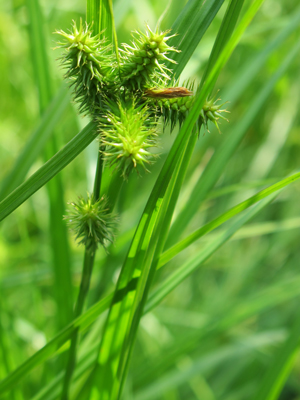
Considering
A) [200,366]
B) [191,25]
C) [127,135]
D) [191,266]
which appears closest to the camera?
[127,135]

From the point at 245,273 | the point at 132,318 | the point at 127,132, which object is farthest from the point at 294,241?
the point at 127,132

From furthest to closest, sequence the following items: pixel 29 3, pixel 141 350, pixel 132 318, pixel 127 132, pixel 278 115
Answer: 1. pixel 278 115
2. pixel 141 350
3. pixel 29 3
4. pixel 132 318
5. pixel 127 132

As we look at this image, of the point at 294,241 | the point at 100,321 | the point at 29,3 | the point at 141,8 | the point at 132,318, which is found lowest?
the point at 132,318

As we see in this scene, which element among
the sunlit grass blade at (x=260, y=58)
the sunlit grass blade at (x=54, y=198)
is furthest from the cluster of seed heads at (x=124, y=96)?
the sunlit grass blade at (x=260, y=58)

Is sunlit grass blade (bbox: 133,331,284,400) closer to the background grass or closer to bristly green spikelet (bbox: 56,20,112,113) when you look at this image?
the background grass

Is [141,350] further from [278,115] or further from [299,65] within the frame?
[299,65]

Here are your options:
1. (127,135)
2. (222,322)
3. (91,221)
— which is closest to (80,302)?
(91,221)

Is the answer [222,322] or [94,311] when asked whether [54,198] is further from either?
[222,322]
